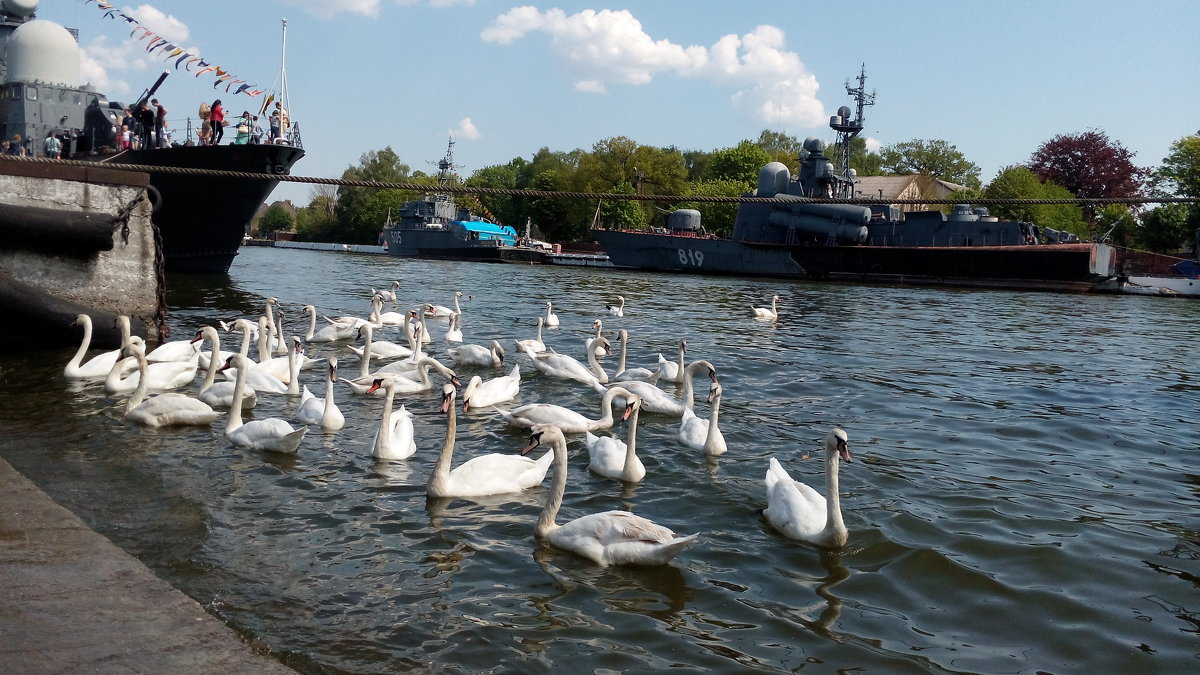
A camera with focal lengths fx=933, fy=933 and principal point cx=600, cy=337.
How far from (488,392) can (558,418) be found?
1.75 metres

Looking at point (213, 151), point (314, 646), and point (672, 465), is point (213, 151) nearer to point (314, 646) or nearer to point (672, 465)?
point (672, 465)

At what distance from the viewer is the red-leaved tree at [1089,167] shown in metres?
73.8

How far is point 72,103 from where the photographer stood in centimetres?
3173

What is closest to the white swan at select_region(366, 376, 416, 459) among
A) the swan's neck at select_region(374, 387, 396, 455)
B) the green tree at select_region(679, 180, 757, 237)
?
the swan's neck at select_region(374, 387, 396, 455)

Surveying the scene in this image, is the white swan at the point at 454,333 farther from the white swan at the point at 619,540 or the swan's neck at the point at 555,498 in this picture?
the white swan at the point at 619,540

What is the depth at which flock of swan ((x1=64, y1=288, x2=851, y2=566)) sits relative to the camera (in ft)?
21.8

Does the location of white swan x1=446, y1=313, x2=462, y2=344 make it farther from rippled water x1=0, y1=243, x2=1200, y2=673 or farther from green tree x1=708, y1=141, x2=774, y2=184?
green tree x1=708, y1=141, x2=774, y2=184

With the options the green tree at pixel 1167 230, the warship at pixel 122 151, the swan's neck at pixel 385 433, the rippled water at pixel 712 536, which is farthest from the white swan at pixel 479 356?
the green tree at pixel 1167 230

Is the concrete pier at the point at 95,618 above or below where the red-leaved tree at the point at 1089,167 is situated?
below

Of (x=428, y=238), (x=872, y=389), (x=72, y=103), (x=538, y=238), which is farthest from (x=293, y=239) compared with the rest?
(x=872, y=389)

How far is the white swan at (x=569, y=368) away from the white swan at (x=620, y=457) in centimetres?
404

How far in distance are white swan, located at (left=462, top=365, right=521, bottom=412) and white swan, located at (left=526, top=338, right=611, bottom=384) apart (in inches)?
46.3

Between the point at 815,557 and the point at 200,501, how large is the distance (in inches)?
180

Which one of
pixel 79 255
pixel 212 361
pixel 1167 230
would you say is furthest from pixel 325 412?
pixel 1167 230
